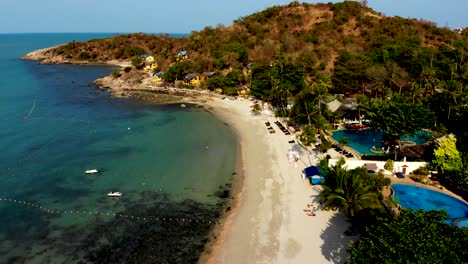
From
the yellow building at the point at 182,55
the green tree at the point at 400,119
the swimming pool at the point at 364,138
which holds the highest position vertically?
the yellow building at the point at 182,55

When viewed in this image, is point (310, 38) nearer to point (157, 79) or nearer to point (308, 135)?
point (157, 79)

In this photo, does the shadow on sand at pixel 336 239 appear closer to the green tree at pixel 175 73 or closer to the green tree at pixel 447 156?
the green tree at pixel 447 156

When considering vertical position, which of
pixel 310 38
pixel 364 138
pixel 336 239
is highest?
pixel 310 38

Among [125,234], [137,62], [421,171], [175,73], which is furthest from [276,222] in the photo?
[137,62]

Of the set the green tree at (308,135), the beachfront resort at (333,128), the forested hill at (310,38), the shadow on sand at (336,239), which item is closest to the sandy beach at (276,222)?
the shadow on sand at (336,239)

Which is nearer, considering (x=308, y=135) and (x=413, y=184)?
(x=413, y=184)

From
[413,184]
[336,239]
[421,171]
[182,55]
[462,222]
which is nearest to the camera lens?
[336,239]
